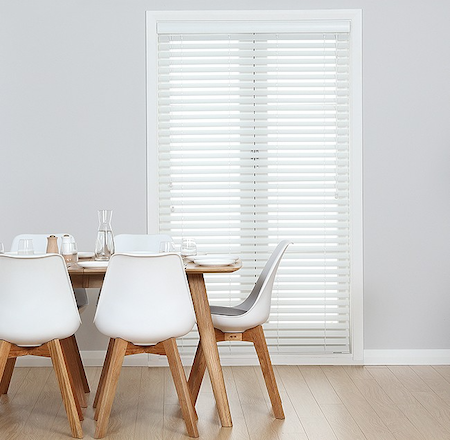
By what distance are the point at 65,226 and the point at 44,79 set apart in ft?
3.23

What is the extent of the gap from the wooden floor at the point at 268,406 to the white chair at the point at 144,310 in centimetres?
21

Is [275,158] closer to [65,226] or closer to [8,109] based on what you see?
[65,226]

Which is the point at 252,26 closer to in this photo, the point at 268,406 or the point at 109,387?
the point at 268,406

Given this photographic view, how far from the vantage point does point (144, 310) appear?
278 cm

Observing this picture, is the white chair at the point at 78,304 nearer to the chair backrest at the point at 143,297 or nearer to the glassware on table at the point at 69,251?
the glassware on table at the point at 69,251

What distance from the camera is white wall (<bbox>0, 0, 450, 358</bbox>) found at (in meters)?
4.14

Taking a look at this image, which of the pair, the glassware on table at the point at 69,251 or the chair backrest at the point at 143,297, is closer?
the chair backrest at the point at 143,297

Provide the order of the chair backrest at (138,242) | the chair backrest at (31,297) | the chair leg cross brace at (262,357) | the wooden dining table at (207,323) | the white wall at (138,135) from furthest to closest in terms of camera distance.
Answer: the white wall at (138,135), the chair backrest at (138,242), the chair leg cross brace at (262,357), the wooden dining table at (207,323), the chair backrest at (31,297)

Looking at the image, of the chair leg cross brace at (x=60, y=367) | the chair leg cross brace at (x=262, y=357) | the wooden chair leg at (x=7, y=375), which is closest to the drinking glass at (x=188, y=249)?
the chair leg cross brace at (x=262, y=357)

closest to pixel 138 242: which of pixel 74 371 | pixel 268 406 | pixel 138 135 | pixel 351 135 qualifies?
pixel 138 135

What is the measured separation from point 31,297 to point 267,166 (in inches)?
78.6

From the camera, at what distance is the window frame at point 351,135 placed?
4.15 m

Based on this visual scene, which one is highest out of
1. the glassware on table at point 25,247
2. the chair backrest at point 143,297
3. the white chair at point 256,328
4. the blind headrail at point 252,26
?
the blind headrail at point 252,26

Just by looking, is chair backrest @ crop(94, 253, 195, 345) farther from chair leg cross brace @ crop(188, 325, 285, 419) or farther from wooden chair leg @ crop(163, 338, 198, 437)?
chair leg cross brace @ crop(188, 325, 285, 419)
